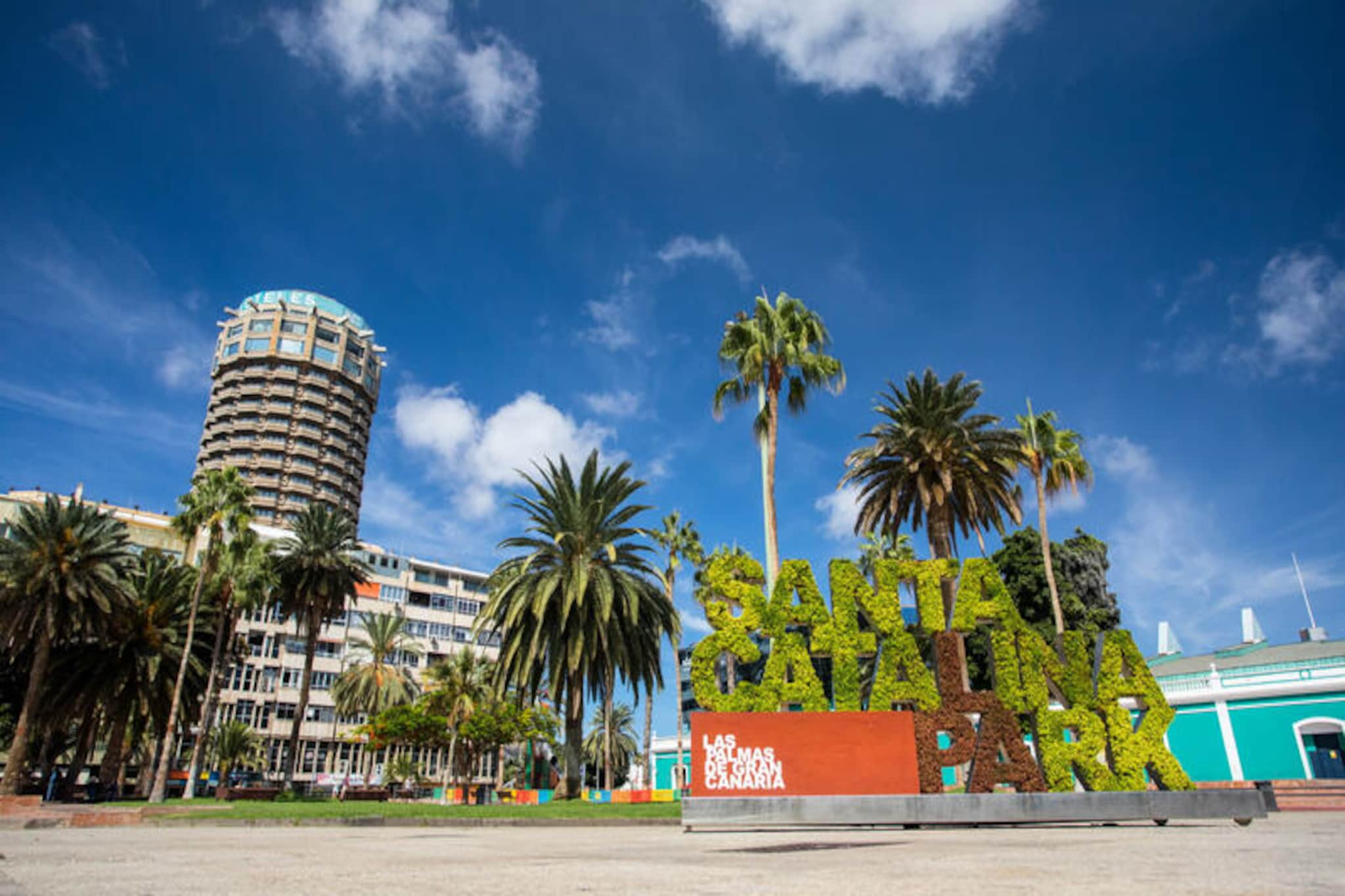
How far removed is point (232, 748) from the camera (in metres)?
73.0

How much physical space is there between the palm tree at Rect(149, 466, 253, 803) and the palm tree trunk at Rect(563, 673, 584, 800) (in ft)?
72.2

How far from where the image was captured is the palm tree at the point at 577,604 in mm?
32938

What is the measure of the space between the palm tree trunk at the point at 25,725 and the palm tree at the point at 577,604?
21630mm

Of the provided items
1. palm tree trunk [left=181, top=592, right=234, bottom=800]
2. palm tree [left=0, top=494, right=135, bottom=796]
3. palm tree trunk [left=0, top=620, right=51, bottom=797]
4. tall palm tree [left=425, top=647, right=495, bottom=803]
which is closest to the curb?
palm tree trunk [left=0, top=620, right=51, bottom=797]

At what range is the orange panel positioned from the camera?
18234mm

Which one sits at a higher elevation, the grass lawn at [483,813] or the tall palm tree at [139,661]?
the tall palm tree at [139,661]

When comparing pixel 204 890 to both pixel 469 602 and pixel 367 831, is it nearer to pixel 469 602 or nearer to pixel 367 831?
pixel 367 831

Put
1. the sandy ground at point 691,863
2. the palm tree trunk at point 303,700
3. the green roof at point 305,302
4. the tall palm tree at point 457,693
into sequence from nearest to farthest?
the sandy ground at point 691,863
the palm tree trunk at point 303,700
the tall palm tree at point 457,693
the green roof at point 305,302

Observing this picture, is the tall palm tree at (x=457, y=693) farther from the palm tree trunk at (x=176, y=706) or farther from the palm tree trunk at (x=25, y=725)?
the palm tree trunk at (x=25, y=725)

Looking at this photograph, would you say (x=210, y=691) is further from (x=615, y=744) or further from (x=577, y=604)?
(x=615, y=744)

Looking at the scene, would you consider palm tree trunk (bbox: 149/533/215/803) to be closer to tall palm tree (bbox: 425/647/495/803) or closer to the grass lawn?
tall palm tree (bbox: 425/647/495/803)

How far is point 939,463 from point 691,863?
25882 mm

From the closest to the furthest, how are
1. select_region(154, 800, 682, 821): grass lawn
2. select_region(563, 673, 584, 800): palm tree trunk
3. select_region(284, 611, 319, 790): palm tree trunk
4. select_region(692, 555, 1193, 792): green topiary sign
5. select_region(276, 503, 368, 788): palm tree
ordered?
1. select_region(692, 555, 1193, 792): green topiary sign
2. select_region(154, 800, 682, 821): grass lawn
3. select_region(563, 673, 584, 800): palm tree trunk
4. select_region(284, 611, 319, 790): palm tree trunk
5. select_region(276, 503, 368, 788): palm tree

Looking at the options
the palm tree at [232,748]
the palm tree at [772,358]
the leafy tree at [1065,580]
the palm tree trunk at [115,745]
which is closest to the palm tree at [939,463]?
the palm tree at [772,358]
